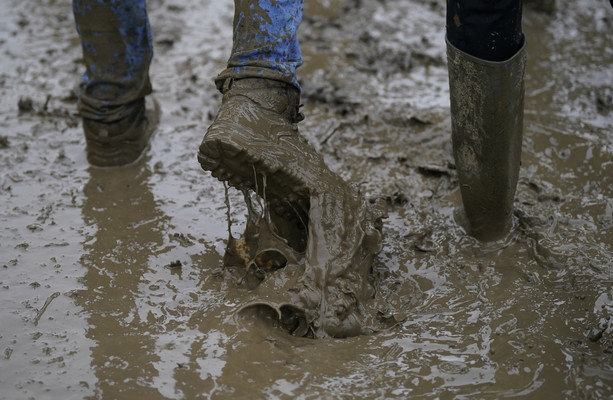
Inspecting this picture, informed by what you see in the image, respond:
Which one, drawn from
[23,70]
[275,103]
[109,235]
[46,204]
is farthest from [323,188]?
[23,70]

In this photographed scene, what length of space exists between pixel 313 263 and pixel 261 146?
359 mm

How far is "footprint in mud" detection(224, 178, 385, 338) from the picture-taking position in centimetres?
201

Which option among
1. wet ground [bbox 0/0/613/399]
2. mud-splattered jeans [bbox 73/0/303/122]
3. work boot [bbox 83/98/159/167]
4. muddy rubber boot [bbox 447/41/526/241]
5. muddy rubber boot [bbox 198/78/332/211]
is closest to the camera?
wet ground [bbox 0/0/613/399]

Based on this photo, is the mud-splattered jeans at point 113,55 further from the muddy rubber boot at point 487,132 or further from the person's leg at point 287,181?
the muddy rubber boot at point 487,132

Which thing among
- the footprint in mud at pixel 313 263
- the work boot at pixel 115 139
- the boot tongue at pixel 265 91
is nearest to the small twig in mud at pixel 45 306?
the footprint in mud at pixel 313 263

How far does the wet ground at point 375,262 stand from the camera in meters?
1.83

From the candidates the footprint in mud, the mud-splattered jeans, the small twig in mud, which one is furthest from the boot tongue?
the mud-splattered jeans

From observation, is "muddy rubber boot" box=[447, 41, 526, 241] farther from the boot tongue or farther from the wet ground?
the boot tongue

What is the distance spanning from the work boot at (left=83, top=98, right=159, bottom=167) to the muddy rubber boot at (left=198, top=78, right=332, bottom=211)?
95 centimetres

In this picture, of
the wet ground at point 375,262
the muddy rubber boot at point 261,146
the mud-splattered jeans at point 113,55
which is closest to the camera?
the wet ground at point 375,262

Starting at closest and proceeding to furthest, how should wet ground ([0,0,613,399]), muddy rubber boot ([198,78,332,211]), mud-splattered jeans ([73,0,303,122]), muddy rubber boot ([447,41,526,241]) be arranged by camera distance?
wet ground ([0,0,613,399]) < muddy rubber boot ([198,78,332,211]) < muddy rubber boot ([447,41,526,241]) < mud-splattered jeans ([73,0,303,122])

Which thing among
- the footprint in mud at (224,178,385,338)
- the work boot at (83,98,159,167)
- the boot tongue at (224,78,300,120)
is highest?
the boot tongue at (224,78,300,120)

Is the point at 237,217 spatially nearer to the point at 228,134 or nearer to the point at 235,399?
the point at 228,134

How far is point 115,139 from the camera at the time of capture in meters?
2.97
